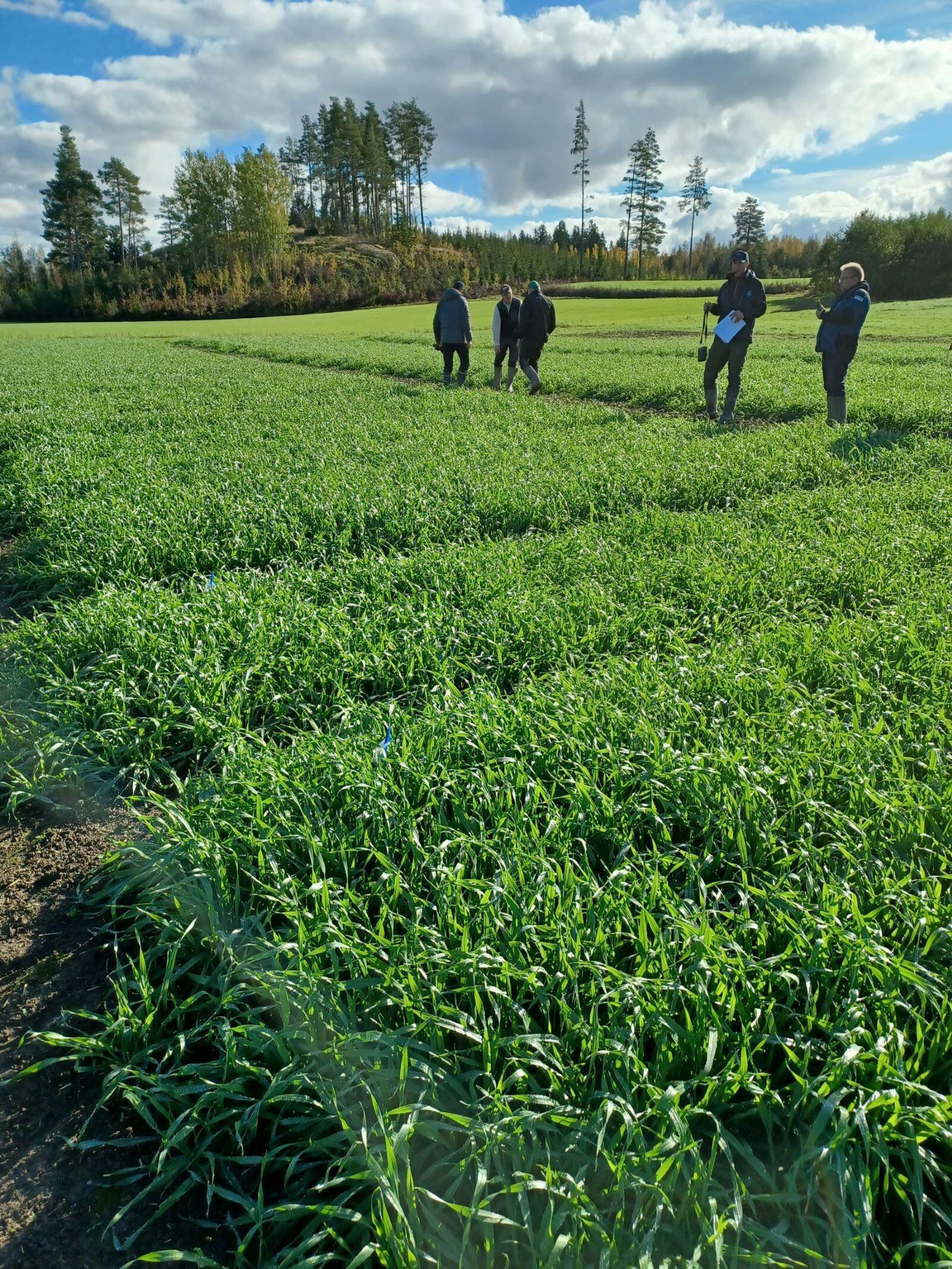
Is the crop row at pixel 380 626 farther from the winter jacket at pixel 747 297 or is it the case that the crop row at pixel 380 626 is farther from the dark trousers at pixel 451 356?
the dark trousers at pixel 451 356

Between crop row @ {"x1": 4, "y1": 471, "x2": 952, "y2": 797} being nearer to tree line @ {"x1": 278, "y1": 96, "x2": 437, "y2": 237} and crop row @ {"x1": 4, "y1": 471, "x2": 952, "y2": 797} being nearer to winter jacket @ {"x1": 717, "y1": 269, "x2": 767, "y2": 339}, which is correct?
winter jacket @ {"x1": 717, "y1": 269, "x2": 767, "y2": 339}

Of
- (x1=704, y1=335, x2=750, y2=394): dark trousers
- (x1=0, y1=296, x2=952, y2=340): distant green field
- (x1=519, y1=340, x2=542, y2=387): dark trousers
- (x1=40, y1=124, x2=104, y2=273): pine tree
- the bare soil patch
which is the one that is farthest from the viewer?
(x1=40, y1=124, x2=104, y2=273): pine tree

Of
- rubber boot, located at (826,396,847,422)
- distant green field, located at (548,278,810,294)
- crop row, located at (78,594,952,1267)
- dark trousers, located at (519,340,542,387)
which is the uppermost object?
distant green field, located at (548,278,810,294)

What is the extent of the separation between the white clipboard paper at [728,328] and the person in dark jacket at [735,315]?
0.11ft

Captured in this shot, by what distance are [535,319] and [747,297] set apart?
4.63m

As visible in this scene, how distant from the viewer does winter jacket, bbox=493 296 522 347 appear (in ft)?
47.8

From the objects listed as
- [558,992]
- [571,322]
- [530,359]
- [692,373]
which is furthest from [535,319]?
[571,322]

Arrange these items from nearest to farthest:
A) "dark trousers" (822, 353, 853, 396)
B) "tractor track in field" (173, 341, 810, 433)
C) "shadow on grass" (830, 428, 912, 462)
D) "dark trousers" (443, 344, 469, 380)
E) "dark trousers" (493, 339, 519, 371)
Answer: "shadow on grass" (830, 428, 912, 462)
"dark trousers" (822, 353, 853, 396)
"tractor track in field" (173, 341, 810, 433)
"dark trousers" (493, 339, 519, 371)
"dark trousers" (443, 344, 469, 380)

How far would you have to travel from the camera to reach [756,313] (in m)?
10.7

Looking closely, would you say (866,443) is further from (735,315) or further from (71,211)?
(71,211)

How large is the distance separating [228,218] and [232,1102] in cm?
9190

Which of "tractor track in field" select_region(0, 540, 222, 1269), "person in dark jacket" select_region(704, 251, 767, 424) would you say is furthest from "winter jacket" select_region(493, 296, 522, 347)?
"tractor track in field" select_region(0, 540, 222, 1269)

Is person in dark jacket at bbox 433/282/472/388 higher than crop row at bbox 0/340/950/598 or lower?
higher

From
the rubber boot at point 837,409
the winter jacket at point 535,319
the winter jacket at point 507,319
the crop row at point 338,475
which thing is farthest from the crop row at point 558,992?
the winter jacket at point 507,319
